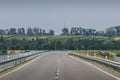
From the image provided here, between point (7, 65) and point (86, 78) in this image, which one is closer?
point (86, 78)

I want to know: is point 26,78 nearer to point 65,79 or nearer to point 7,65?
point 65,79

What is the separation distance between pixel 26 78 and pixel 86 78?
3.67m

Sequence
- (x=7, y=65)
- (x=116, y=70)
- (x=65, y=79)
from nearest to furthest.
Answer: (x=65, y=79) < (x=116, y=70) < (x=7, y=65)

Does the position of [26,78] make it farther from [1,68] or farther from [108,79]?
[1,68]

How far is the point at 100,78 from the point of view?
29953 mm

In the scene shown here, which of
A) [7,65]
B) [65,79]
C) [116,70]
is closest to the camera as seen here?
[65,79]

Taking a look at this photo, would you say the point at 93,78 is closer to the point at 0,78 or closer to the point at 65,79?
the point at 65,79

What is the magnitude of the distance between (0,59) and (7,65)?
13.5ft

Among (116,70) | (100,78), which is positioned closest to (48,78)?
(100,78)

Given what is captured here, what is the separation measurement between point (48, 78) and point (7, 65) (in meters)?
12.6

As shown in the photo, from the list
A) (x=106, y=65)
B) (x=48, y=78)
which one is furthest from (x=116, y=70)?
(x=48, y=78)

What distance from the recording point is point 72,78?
29.9 m

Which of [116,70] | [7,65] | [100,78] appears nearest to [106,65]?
[116,70]

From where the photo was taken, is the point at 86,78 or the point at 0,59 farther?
the point at 0,59
